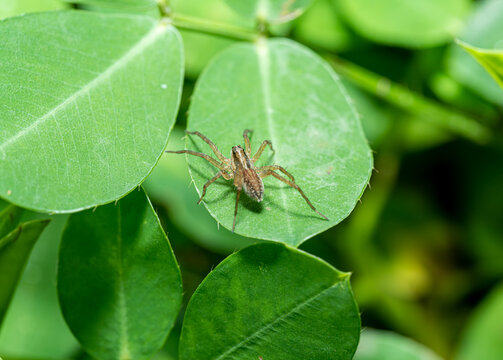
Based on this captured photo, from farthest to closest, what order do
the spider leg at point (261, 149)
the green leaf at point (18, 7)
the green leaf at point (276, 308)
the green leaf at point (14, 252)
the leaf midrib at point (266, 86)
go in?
the green leaf at point (18, 7), the spider leg at point (261, 149), the leaf midrib at point (266, 86), the green leaf at point (14, 252), the green leaf at point (276, 308)

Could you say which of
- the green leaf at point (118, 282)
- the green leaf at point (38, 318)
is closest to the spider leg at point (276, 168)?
the green leaf at point (118, 282)

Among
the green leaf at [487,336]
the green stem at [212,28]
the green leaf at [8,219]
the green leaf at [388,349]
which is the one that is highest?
the green stem at [212,28]

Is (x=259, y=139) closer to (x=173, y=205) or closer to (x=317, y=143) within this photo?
(x=317, y=143)

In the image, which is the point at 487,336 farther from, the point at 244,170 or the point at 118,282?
the point at 118,282

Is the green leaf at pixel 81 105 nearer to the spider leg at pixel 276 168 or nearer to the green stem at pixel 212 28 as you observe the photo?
the green stem at pixel 212 28

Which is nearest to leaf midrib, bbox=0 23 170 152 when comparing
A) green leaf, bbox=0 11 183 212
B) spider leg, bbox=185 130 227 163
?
green leaf, bbox=0 11 183 212

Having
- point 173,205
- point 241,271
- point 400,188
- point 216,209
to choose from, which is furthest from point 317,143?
point 400,188

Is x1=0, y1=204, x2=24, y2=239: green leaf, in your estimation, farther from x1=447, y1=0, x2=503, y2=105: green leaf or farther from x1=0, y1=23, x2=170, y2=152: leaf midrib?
x1=447, y1=0, x2=503, y2=105: green leaf
